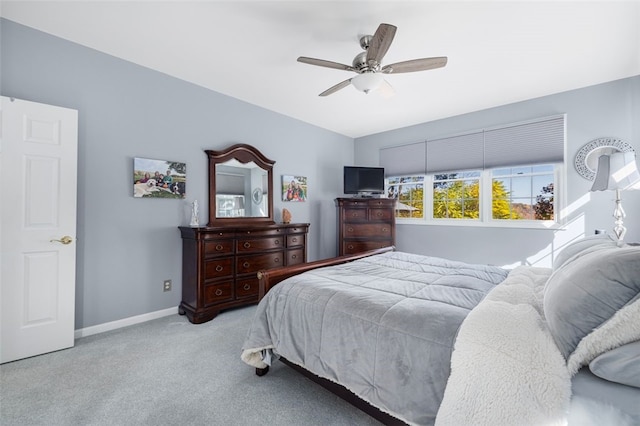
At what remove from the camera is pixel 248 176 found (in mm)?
3873

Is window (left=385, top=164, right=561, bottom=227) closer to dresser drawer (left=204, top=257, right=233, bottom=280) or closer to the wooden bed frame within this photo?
the wooden bed frame

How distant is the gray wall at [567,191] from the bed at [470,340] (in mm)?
2175

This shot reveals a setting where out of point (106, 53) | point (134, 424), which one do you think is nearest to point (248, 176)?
point (106, 53)

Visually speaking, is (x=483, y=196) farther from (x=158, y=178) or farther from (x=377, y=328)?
(x=158, y=178)

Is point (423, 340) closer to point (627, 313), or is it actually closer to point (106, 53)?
point (627, 313)

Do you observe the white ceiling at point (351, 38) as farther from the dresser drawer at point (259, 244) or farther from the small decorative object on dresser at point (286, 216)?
the dresser drawer at point (259, 244)

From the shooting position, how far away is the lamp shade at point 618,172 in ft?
7.74

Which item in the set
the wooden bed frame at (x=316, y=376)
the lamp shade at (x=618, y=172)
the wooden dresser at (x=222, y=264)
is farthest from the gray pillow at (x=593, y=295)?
the wooden dresser at (x=222, y=264)

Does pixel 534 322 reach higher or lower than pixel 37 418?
higher

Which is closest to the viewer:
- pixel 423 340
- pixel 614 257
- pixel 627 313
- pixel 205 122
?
pixel 627 313

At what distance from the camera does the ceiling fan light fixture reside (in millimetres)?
2352

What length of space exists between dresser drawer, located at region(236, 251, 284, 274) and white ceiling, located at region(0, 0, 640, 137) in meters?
2.14

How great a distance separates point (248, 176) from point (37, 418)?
9.59 ft

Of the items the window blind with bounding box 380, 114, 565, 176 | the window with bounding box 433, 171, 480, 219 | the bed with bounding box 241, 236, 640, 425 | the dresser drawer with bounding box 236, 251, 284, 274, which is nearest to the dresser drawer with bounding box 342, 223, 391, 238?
the window with bounding box 433, 171, 480, 219
